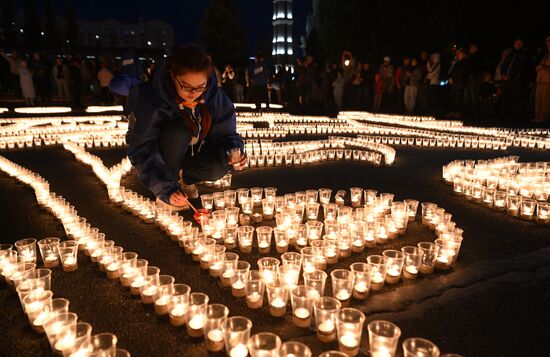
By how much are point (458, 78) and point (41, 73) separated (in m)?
16.4

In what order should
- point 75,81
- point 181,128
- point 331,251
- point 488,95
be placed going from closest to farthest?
1. point 331,251
2. point 181,128
3. point 488,95
4. point 75,81

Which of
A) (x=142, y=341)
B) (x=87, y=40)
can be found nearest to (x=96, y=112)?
(x=142, y=341)

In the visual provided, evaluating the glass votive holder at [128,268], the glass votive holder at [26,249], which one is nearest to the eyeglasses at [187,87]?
the glass votive holder at [128,268]

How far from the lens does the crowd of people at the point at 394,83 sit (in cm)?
1291

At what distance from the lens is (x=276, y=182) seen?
6.38 metres

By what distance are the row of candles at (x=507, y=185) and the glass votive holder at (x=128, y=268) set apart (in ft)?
12.6

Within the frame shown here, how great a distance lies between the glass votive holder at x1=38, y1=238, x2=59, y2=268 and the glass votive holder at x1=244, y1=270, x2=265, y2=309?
165 cm

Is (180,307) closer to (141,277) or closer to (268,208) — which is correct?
(141,277)

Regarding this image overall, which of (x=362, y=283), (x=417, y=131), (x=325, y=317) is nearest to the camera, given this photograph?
(x=325, y=317)

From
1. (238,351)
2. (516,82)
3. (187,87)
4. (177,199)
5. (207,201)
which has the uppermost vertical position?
(516,82)

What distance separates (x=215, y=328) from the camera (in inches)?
99.3

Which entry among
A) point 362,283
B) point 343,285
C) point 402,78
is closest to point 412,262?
point 362,283

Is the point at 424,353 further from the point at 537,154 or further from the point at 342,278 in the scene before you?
the point at 537,154

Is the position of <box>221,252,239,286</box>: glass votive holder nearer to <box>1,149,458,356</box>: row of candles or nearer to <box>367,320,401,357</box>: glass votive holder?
<box>1,149,458,356</box>: row of candles
